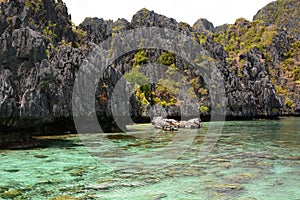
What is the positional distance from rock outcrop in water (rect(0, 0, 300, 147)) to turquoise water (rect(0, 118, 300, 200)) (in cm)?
455

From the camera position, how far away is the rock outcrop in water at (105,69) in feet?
79.9

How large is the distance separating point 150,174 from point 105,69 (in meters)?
26.9

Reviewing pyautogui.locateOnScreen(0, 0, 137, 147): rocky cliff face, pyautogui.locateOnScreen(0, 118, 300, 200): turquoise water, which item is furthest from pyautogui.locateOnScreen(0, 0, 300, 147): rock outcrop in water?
pyautogui.locateOnScreen(0, 118, 300, 200): turquoise water

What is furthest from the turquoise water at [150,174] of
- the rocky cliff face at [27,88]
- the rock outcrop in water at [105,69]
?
the rock outcrop in water at [105,69]

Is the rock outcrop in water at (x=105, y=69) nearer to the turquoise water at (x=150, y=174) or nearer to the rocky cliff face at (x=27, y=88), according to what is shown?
the rocky cliff face at (x=27, y=88)

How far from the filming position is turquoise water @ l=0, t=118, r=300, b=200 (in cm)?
1161

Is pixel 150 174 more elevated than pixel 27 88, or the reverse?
pixel 27 88

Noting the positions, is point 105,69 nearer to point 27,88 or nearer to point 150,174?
point 27,88

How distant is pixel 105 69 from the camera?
39.9m

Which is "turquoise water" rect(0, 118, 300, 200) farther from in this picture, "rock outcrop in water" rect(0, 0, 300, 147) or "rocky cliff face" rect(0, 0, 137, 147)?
"rock outcrop in water" rect(0, 0, 300, 147)

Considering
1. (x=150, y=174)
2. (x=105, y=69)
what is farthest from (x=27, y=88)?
(x=105, y=69)

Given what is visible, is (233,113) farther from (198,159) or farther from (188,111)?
(198,159)

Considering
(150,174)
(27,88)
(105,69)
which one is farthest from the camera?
(105,69)

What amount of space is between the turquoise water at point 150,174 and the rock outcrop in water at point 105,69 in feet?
14.9
